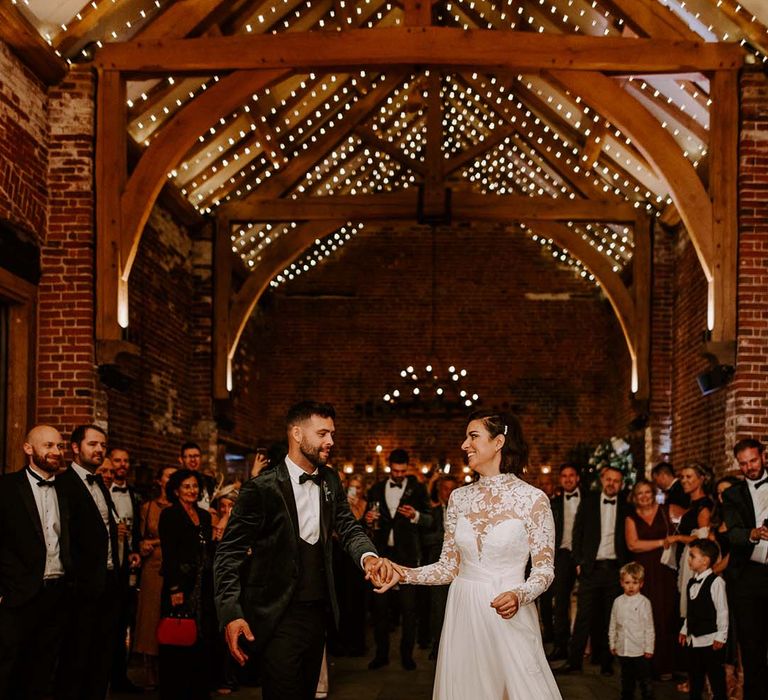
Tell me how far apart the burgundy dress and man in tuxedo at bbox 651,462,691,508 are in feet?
2.14

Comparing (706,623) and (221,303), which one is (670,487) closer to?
(706,623)

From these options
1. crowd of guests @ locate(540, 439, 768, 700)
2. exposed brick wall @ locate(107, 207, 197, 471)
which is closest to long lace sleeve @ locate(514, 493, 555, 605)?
crowd of guests @ locate(540, 439, 768, 700)

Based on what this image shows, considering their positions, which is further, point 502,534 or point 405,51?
point 405,51

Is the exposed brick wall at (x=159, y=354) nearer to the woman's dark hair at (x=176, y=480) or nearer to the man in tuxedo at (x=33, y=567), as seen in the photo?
the woman's dark hair at (x=176, y=480)

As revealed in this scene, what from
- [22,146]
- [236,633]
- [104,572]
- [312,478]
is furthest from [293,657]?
[22,146]

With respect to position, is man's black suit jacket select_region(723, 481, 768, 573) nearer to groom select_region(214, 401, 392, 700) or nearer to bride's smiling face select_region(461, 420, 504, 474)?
bride's smiling face select_region(461, 420, 504, 474)

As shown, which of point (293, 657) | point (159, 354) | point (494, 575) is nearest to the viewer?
point (293, 657)

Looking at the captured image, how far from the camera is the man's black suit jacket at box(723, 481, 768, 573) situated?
5.60 metres

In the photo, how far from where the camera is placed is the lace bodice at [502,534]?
142 inches

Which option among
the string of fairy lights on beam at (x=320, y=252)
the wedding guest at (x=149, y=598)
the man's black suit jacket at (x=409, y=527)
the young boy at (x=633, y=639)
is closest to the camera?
the young boy at (x=633, y=639)

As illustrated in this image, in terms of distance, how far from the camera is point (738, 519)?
18.5 ft

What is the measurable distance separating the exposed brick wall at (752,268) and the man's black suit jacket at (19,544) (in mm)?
5519

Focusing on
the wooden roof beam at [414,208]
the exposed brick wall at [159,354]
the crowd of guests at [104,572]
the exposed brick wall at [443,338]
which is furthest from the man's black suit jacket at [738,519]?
the exposed brick wall at [443,338]

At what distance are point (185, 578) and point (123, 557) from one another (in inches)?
34.9
